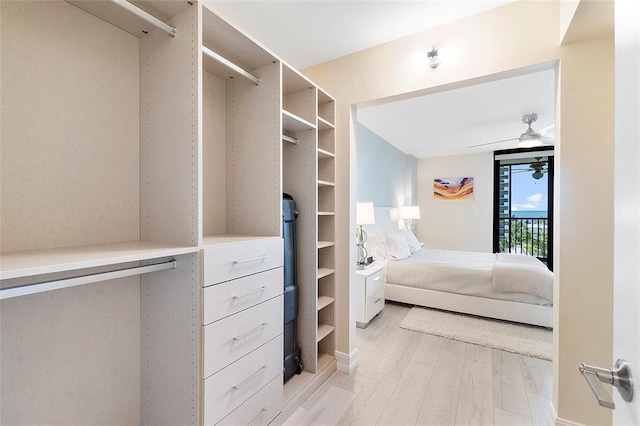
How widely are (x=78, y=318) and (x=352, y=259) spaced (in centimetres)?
169

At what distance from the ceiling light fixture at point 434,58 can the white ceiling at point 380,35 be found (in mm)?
194

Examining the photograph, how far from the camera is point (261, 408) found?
1.46m

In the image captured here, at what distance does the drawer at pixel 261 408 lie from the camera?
52.1 inches

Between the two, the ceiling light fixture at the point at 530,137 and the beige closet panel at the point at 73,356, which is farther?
the ceiling light fixture at the point at 530,137

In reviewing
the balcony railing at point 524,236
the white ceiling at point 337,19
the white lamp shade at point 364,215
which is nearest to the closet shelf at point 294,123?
the white ceiling at point 337,19

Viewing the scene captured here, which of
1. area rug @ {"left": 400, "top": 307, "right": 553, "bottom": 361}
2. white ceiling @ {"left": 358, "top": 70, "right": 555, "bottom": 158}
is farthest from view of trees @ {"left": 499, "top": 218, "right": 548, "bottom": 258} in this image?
area rug @ {"left": 400, "top": 307, "right": 553, "bottom": 361}

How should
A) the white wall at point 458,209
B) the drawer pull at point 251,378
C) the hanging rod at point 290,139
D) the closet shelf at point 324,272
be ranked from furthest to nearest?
the white wall at point 458,209 < the closet shelf at point 324,272 < the hanging rod at point 290,139 < the drawer pull at point 251,378

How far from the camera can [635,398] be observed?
0.50 m

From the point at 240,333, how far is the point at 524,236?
670 centimetres

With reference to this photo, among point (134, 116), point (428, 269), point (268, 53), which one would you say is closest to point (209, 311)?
point (134, 116)

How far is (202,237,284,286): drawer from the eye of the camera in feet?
3.95

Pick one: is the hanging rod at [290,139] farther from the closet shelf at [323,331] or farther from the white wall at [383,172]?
the white wall at [383,172]

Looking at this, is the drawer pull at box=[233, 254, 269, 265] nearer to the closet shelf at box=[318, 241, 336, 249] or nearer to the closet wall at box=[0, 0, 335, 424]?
the closet wall at box=[0, 0, 335, 424]

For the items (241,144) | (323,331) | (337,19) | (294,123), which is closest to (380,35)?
(337,19)
